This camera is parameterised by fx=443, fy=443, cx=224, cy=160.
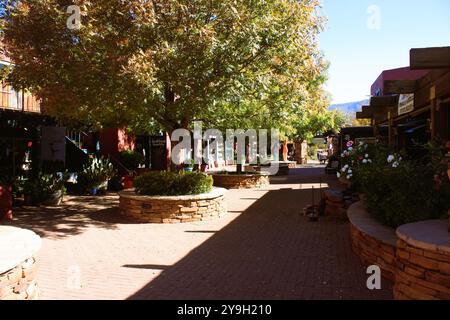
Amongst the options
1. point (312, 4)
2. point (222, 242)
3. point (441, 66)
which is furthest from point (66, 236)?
point (312, 4)

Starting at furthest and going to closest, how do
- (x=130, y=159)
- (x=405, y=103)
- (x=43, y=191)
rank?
(x=130, y=159), (x=43, y=191), (x=405, y=103)

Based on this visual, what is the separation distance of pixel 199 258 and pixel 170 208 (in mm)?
3316

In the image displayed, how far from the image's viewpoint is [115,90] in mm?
9266

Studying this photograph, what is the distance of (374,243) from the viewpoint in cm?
582

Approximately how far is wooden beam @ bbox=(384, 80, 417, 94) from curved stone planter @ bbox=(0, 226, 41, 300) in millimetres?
7244

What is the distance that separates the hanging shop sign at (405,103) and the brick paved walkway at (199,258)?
10.5ft

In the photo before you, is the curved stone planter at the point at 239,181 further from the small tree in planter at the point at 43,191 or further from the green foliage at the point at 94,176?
the small tree in planter at the point at 43,191

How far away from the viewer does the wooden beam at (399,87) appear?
9141mm

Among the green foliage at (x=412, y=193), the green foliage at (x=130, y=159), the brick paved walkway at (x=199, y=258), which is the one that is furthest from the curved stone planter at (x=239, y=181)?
the green foliage at (x=412, y=193)

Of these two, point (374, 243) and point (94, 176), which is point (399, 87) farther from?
point (94, 176)

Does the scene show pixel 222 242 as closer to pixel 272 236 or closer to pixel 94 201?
pixel 272 236

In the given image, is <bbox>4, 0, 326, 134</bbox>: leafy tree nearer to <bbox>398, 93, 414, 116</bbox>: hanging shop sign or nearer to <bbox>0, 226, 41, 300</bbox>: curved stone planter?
<bbox>398, 93, 414, 116</bbox>: hanging shop sign

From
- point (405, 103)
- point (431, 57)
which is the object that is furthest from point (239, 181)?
point (431, 57)

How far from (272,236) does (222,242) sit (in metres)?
1.08
